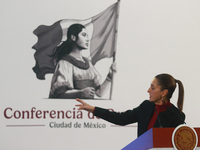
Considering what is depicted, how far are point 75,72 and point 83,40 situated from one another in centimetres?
42

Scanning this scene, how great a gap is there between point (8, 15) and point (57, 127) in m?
1.47

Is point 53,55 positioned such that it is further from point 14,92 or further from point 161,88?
point 161,88

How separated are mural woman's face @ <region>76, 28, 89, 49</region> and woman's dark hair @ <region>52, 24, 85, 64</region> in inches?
1.7

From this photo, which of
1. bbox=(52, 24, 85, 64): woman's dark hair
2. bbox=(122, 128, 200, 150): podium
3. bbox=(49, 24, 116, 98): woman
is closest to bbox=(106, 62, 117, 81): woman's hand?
bbox=(49, 24, 116, 98): woman

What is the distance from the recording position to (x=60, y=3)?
3.90 meters

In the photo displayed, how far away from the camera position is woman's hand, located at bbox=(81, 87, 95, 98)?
3865mm

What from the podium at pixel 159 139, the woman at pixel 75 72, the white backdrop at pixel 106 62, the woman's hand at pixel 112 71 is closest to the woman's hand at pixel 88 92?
the woman at pixel 75 72

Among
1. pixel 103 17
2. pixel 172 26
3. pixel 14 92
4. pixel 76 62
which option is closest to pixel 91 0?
pixel 103 17

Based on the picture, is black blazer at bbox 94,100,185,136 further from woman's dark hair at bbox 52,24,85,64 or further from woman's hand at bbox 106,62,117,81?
woman's dark hair at bbox 52,24,85,64

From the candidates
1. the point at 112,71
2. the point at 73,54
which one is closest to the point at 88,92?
the point at 112,71

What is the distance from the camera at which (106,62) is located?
3.94 m

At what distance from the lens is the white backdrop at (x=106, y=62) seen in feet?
12.2

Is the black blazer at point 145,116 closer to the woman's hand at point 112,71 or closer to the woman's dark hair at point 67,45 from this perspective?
the woman's hand at point 112,71

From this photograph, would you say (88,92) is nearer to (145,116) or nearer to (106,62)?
(106,62)
